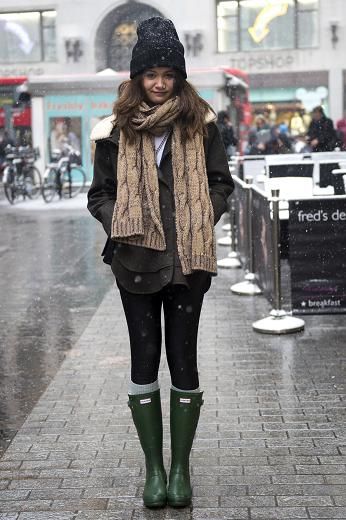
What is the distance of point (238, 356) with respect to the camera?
7.37 metres

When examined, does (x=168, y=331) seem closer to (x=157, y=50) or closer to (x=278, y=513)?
(x=278, y=513)

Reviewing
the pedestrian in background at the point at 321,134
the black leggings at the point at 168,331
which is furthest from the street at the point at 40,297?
the pedestrian in background at the point at 321,134

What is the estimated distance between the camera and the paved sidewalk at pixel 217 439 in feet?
14.5

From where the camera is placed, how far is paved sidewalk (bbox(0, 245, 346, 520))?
4.42 metres

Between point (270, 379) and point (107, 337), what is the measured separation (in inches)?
76.1

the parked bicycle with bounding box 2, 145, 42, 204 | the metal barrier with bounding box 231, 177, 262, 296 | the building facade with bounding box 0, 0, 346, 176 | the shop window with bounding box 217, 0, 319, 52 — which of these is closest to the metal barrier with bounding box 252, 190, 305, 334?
the metal barrier with bounding box 231, 177, 262, 296

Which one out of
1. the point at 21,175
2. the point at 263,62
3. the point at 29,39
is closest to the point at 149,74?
the point at 21,175

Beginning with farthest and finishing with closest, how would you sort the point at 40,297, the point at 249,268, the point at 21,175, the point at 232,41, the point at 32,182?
the point at 232,41
the point at 32,182
the point at 21,175
the point at 40,297
the point at 249,268

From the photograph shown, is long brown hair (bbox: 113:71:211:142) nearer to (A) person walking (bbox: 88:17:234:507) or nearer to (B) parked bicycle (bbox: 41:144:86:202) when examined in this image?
(A) person walking (bbox: 88:17:234:507)

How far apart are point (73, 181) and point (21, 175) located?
8.91 feet

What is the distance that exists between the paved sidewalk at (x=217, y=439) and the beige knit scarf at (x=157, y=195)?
1040mm

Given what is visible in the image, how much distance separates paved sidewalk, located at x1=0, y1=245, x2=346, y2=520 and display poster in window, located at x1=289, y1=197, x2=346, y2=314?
259 mm

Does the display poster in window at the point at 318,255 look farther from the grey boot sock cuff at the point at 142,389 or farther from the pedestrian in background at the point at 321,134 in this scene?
the pedestrian in background at the point at 321,134

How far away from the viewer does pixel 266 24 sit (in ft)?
149
